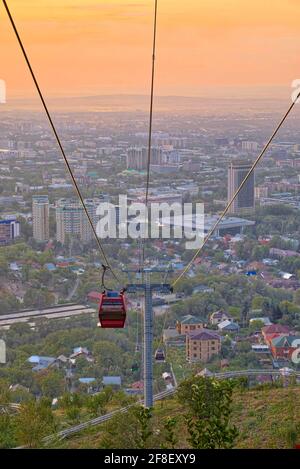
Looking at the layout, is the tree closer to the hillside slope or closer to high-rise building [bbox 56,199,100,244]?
the hillside slope

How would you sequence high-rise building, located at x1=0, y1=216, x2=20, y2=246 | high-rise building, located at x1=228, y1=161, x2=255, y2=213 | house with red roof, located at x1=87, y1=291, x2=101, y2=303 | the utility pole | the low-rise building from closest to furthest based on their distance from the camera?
the utility pole, the low-rise building, house with red roof, located at x1=87, y1=291, x2=101, y2=303, high-rise building, located at x1=0, y1=216, x2=20, y2=246, high-rise building, located at x1=228, y1=161, x2=255, y2=213

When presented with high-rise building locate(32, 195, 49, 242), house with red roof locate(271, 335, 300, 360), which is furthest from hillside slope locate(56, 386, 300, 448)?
high-rise building locate(32, 195, 49, 242)

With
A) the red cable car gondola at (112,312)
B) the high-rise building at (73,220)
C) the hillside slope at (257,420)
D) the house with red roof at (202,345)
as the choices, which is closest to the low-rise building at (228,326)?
the house with red roof at (202,345)

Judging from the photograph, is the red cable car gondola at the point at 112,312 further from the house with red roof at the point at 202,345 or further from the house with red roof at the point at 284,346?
the house with red roof at the point at 284,346

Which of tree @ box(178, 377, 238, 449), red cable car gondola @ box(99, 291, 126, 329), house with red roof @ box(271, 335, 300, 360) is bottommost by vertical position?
house with red roof @ box(271, 335, 300, 360)

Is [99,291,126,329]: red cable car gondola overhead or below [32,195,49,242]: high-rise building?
overhead

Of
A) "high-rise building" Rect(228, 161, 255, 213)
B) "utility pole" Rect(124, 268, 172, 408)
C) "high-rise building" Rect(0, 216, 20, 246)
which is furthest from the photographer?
"high-rise building" Rect(228, 161, 255, 213)
